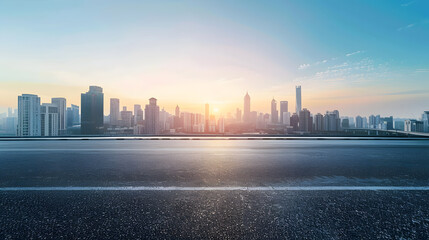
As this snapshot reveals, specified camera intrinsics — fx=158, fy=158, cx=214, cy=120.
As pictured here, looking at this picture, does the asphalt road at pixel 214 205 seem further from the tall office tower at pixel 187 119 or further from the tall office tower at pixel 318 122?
the tall office tower at pixel 187 119

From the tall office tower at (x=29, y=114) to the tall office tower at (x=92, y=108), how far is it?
24330mm

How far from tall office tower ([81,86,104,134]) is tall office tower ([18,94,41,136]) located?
2433cm

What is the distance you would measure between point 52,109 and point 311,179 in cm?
9406

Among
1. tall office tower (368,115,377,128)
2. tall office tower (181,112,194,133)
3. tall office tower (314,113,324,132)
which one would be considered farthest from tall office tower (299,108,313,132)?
tall office tower (368,115,377,128)

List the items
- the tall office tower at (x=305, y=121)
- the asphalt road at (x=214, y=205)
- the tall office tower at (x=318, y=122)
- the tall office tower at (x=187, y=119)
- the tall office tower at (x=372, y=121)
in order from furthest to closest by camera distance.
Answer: the tall office tower at (x=372, y=121), the tall office tower at (x=187, y=119), the tall office tower at (x=318, y=122), the tall office tower at (x=305, y=121), the asphalt road at (x=214, y=205)

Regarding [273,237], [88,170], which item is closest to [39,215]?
[88,170]

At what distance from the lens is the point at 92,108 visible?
3536 inches

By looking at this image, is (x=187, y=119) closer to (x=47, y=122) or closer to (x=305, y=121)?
(x=47, y=122)

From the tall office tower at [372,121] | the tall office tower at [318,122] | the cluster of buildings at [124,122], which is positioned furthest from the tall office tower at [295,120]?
the tall office tower at [372,121]

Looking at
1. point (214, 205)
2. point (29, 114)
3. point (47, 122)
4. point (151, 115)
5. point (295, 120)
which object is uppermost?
point (151, 115)

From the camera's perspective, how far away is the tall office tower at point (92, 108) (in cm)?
8369

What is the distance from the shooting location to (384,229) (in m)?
1.96

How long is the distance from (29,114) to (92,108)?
1426 inches

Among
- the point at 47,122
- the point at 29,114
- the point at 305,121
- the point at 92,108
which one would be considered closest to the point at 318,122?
the point at 305,121
